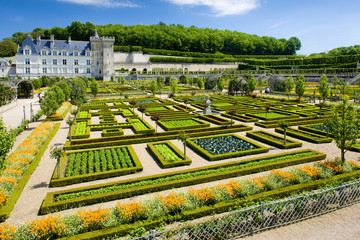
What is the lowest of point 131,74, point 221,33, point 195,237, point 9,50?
point 195,237

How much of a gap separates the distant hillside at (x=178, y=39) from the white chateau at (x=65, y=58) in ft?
56.0

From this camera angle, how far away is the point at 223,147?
1667cm

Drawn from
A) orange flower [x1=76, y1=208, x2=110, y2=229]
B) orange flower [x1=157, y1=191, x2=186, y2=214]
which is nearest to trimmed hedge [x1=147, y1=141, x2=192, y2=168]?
orange flower [x1=157, y1=191, x2=186, y2=214]

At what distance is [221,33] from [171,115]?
104926 millimetres

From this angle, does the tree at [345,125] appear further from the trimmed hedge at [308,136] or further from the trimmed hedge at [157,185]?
the trimmed hedge at [308,136]

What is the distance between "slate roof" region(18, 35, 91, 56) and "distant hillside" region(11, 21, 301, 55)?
15810mm

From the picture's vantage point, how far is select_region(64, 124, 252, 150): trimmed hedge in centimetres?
1692

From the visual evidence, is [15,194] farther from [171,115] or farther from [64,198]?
[171,115]

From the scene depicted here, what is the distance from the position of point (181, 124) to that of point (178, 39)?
84.7 metres

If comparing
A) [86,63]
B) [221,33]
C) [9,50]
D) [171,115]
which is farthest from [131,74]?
[221,33]

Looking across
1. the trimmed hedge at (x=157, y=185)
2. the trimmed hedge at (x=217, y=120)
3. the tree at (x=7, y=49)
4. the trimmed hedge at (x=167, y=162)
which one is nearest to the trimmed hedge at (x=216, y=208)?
the trimmed hedge at (x=157, y=185)

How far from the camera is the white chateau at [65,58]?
65.9 meters

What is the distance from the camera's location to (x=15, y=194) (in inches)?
397

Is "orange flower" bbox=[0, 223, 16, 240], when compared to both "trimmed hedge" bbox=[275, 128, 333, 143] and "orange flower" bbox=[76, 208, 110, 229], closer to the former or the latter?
"orange flower" bbox=[76, 208, 110, 229]
